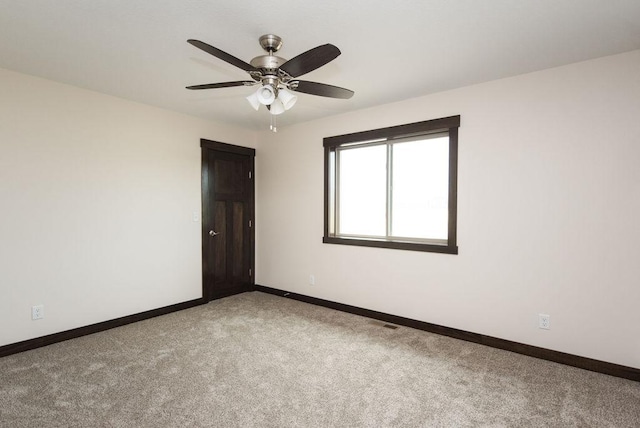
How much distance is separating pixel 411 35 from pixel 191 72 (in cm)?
184

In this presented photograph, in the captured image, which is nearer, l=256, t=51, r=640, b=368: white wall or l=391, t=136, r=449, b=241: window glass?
l=256, t=51, r=640, b=368: white wall

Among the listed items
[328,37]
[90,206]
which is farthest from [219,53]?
[90,206]

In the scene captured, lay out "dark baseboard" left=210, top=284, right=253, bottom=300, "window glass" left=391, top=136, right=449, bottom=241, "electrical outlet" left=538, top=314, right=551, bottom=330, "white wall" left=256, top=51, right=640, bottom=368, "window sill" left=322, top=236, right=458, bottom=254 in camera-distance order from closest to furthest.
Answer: "white wall" left=256, top=51, right=640, bottom=368 → "electrical outlet" left=538, top=314, right=551, bottom=330 → "window sill" left=322, top=236, right=458, bottom=254 → "window glass" left=391, top=136, right=449, bottom=241 → "dark baseboard" left=210, top=284, right=253, bottom=300

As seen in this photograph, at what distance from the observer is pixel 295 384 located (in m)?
2.39

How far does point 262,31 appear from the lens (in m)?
2.19

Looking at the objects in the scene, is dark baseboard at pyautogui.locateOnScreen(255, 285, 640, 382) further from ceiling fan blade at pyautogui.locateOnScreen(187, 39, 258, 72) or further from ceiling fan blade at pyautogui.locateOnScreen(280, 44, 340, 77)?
ceiling fan blade at pyautogui.locateOnScreen(187, 39, 258, 72)

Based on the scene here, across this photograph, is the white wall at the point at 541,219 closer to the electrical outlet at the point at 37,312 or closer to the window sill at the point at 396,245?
the window sill at the point at 396,245

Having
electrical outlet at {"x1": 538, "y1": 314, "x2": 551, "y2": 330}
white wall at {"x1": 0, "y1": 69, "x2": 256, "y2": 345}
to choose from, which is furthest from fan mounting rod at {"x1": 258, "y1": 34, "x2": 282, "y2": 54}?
electrical outlet at {"x1": 538, "y1": 314, "x2": 551, "y2": 330}

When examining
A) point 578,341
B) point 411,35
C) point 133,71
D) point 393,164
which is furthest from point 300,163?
point 578,341

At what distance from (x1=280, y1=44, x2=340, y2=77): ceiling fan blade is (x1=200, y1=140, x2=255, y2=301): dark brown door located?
2745 millimetres

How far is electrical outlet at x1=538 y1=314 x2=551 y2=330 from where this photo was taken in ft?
9.14

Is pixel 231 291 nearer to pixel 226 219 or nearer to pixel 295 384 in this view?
pixel 226 219

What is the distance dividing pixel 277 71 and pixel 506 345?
2983 mm

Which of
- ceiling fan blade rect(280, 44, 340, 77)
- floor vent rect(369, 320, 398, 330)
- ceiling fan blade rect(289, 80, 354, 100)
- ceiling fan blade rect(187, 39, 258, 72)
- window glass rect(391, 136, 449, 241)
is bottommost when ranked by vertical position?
floor vent rect(369, 320, 398, 330)
